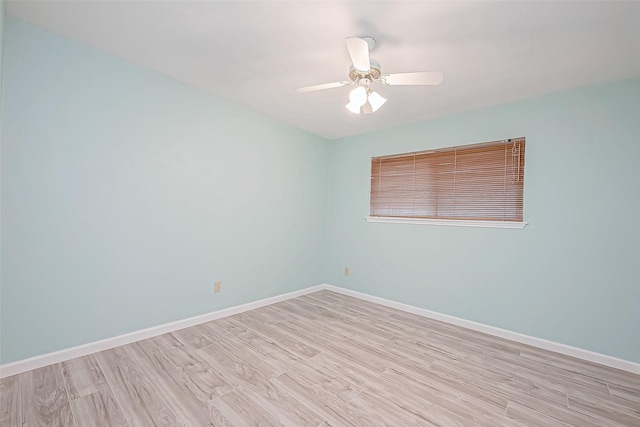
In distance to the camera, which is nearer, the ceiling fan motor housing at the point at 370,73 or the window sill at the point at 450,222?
the ceiling fan motor housing at the point at 370,73

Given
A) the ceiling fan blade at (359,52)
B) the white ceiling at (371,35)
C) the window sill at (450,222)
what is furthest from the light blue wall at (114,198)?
the ceiling fan blade at (359,52)

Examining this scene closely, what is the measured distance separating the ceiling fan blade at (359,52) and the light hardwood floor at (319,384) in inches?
82.5

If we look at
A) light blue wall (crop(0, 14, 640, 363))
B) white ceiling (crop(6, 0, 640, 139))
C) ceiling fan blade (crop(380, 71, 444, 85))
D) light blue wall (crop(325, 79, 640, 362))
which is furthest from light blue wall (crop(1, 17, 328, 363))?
light blue wall (crop(325, 79, 640, 362))

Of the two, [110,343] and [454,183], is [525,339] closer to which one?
[454,183]

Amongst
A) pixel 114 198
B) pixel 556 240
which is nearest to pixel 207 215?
pixel 114 198

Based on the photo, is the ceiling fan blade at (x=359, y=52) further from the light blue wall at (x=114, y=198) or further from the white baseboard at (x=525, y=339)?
the white baseboard at (x=525, y=339)

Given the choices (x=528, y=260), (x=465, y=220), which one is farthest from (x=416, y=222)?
(x=528, y=260)

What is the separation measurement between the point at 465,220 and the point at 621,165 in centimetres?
124

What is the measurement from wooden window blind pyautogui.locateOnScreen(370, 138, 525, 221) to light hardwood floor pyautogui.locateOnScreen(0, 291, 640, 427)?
1.33 meters

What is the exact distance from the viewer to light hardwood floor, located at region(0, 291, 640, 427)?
1.56m

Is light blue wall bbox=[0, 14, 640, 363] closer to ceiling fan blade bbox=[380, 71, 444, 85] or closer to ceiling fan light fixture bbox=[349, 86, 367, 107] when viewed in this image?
ceiling fan blade bbox=[380, 71, 444, 85]

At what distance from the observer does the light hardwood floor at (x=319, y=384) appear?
1562mm

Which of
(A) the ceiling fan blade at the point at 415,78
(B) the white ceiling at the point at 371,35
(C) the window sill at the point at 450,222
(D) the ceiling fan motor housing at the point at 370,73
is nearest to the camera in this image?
(B) the white ceiling at the point at 371,35

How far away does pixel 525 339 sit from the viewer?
2580mm
